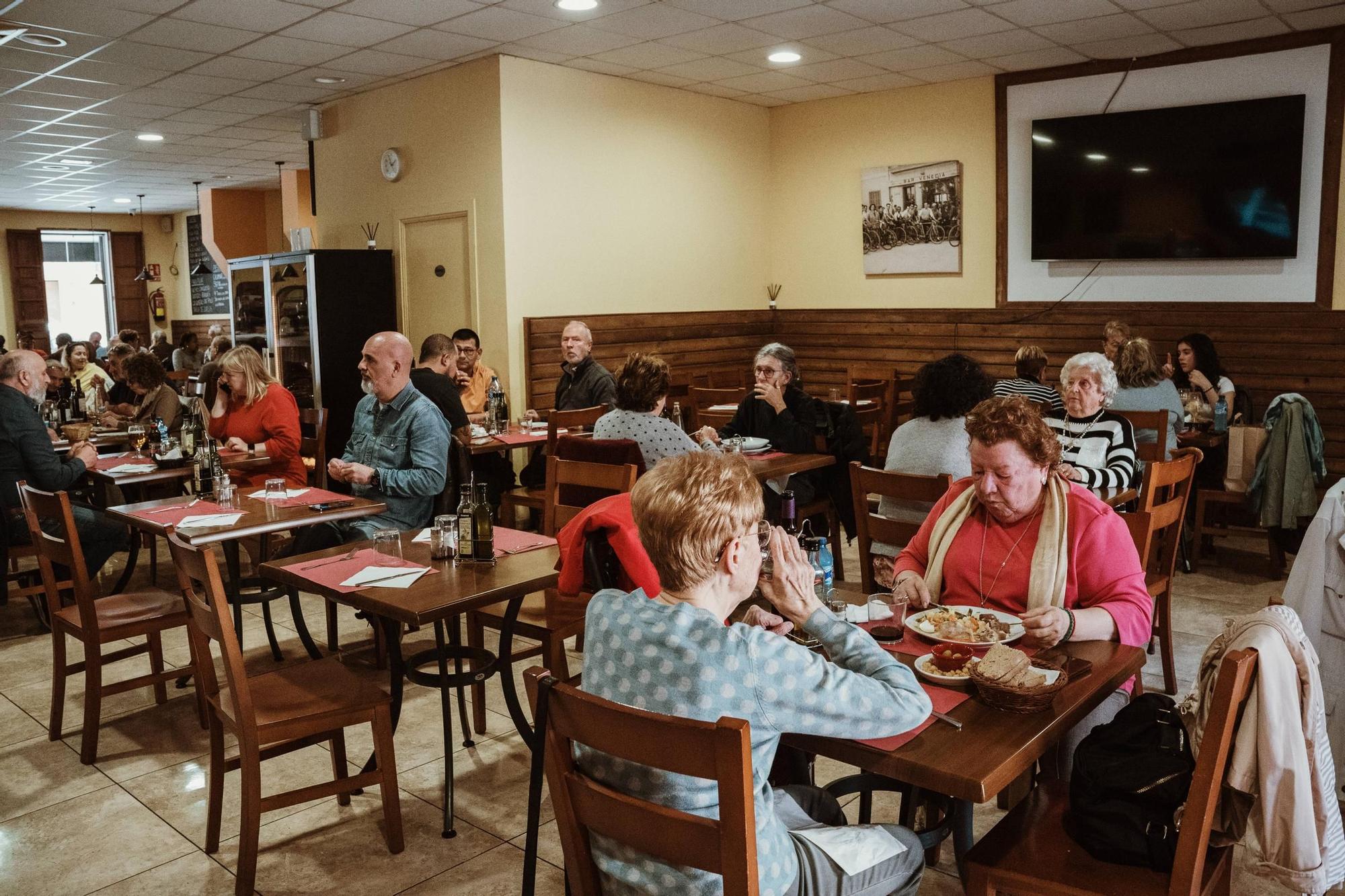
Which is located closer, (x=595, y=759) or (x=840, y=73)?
(x=595, y=759)

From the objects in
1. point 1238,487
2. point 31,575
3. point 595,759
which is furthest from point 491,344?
point 595,759

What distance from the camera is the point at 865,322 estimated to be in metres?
8.43

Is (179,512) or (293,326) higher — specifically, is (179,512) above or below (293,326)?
below

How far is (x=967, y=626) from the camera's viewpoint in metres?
2.24

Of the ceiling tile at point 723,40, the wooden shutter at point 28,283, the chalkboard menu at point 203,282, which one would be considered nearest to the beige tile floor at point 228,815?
the ceiling tile at point 723,40

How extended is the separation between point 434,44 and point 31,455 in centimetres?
336

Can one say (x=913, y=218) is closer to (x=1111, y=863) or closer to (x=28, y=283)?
(x=1111, y=863)

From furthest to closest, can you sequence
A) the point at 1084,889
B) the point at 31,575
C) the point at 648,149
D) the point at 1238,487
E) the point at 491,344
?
the point at 648,149, the point at 491,344, the point at 1238,487, the point at 31,575, the point at 1084,889

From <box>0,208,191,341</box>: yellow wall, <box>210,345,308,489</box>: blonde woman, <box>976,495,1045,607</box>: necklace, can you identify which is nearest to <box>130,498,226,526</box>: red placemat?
<box>210,345,308,489</box>: blonde woman

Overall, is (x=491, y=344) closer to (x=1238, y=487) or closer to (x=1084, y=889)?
(x=1238, y=487)

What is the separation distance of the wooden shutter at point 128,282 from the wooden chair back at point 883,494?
15375 millimetres

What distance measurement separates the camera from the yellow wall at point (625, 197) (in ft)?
22.9

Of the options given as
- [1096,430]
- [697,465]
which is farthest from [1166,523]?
[697,465]

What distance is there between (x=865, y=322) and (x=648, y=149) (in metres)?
2.24
